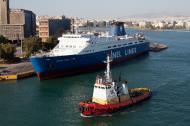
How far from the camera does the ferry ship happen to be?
3308cm

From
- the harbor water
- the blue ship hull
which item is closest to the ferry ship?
the blue ship hull

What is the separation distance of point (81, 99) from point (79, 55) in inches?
424

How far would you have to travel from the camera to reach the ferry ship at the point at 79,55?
33084mm

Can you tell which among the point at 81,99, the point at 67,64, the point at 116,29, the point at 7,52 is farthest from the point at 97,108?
the point at 116,29

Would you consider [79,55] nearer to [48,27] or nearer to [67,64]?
[67,64]

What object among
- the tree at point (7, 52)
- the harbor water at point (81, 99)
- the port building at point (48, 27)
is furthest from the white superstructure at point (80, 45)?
the port building at point (48, 27)

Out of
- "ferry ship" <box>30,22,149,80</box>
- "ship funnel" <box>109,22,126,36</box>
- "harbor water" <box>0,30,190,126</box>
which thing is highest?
"ship funnel" <box>109,22,126,36</box>

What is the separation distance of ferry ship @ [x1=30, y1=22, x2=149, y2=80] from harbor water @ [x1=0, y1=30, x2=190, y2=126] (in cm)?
104

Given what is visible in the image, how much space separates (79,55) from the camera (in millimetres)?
35781

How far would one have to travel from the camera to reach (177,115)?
21.8 metres

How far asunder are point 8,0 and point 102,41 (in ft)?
139

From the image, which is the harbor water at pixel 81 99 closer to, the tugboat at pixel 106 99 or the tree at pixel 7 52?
the tugboat at pixel 106 99

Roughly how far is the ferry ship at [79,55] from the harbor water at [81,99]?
1036 millimetres

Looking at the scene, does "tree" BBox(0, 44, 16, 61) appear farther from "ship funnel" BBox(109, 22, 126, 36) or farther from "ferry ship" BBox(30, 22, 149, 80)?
"ship funnel" BBox(109, 22, 126, 36)
